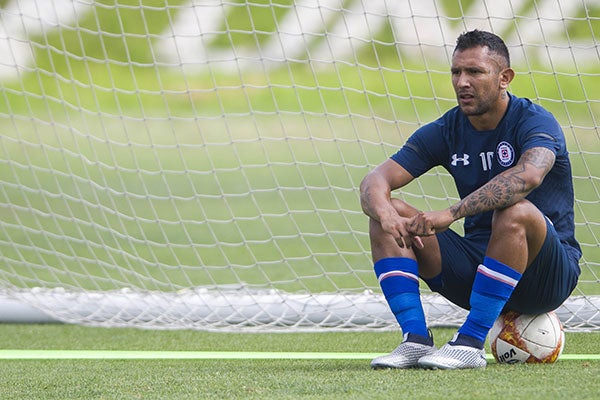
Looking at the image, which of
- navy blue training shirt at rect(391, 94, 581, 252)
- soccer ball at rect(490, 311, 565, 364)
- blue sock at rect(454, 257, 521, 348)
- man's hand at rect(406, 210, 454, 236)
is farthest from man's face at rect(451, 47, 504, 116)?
soccer ball at rect(490, 311, 565, 364)

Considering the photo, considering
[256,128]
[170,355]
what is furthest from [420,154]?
[256,128]

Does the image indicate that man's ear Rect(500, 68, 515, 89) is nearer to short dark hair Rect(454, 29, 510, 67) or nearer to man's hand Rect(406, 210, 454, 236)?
short dark hair Rect(454, 29, 510, 67)

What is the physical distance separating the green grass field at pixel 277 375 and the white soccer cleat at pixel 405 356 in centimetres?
8

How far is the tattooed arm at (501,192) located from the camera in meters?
3.48

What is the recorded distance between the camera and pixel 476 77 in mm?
3740

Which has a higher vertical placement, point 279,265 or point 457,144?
point 457,144

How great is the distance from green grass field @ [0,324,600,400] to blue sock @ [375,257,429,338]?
228 mm

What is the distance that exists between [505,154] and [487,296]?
552 millimetres

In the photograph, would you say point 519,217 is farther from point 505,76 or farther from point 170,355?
point 170,355

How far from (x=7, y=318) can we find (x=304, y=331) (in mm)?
1726

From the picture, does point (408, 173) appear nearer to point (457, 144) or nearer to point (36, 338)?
point (457, 144)

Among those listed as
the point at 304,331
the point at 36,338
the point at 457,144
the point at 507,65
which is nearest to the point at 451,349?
the point at 457,144

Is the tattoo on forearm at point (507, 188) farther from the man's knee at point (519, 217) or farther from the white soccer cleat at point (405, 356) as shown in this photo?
the white soccer cleat at point (405, 356)

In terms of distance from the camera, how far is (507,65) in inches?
150
